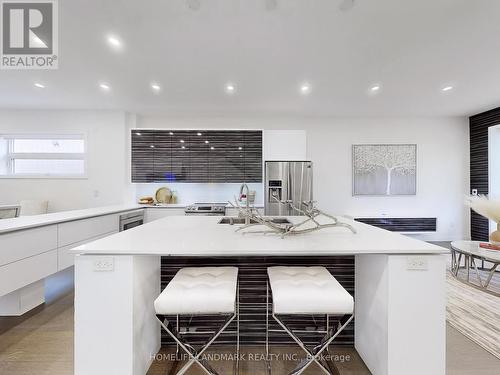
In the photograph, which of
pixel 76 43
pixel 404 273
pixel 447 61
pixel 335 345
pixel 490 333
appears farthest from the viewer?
pixel 447 61

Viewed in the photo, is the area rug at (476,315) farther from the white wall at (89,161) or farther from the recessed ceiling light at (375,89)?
the white wall at (89,161)

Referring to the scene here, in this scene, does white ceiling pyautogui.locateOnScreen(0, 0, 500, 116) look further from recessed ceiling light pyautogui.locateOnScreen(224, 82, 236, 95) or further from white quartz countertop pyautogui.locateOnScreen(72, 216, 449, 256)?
white quartz countertop pyautogui.locateOnScreen(72, 216, 449, 256)

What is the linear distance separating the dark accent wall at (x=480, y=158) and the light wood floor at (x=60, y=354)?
4.22 m

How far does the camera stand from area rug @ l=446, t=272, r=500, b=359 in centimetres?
190

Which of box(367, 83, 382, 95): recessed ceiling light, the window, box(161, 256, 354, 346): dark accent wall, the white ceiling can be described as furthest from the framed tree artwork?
the window

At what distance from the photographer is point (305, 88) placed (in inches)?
143

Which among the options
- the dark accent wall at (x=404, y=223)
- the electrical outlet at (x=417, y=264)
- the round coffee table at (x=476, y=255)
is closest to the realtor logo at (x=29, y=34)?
the electrical outlet at (x=417, y=264)

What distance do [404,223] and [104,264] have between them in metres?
5.53

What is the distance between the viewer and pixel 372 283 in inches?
58.2

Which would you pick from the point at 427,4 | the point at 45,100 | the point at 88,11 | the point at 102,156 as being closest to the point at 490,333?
the point at 427,4

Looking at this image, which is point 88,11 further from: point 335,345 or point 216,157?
point 335,345

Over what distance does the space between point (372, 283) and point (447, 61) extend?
298 centimetres

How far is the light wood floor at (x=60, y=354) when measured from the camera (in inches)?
62.5

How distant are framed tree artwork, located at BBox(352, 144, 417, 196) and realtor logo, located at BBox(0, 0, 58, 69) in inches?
203
